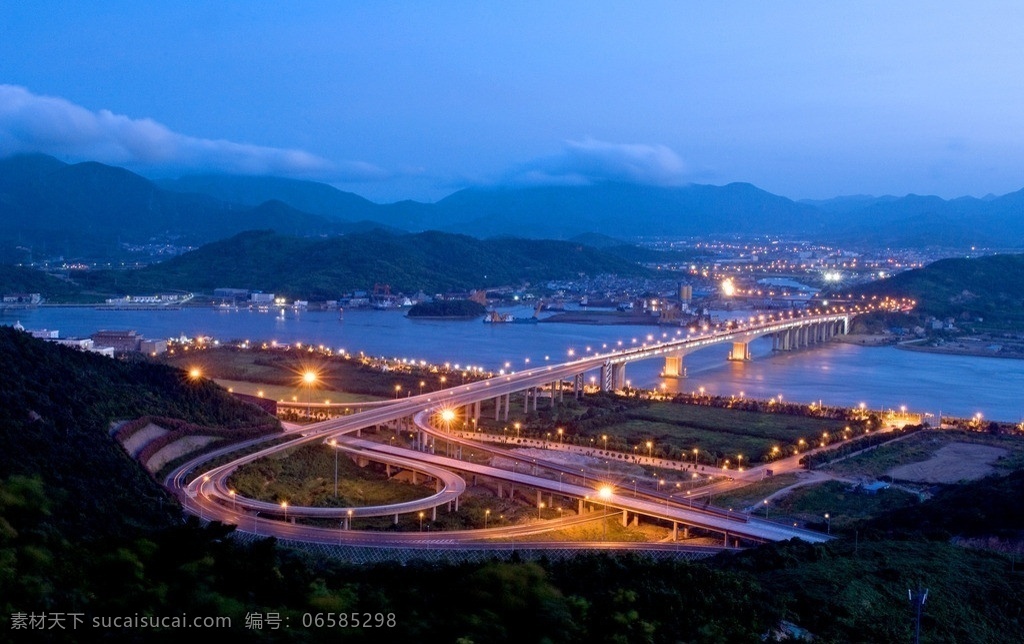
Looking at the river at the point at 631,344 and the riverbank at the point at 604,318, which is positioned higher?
the riverbank at the point at 604,318

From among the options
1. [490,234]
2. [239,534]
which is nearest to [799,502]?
[239,534]

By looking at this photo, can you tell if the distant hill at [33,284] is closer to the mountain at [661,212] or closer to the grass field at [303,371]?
the grass field at [303,371]

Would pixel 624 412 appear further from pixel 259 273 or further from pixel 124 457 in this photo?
pixel 259 273

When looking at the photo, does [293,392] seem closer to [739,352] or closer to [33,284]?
[739,352]

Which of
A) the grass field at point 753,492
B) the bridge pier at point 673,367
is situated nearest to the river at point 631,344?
the bridge pier at point 673,367

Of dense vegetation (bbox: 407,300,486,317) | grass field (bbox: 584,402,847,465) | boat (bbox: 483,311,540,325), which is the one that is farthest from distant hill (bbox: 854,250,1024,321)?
grass field (bbox: 584,402,847,465)

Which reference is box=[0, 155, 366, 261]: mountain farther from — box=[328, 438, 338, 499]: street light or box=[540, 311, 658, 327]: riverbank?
box=[328, 438, 338, 499]: street light
